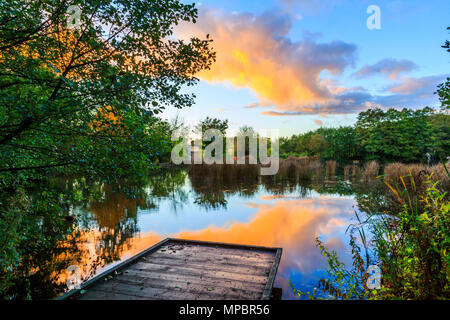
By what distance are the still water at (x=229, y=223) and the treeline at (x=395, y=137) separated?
24976 millimetres

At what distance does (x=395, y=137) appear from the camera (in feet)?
105

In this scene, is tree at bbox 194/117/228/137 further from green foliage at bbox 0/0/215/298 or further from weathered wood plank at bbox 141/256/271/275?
green foliage at bbox 0/0/215/298

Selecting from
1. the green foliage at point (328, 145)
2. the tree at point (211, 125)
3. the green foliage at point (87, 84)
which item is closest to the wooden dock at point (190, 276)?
the green foliage at point (87, 84)

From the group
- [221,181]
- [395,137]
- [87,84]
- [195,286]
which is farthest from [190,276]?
[395,137]

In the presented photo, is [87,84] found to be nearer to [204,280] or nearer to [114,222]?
[204,280]

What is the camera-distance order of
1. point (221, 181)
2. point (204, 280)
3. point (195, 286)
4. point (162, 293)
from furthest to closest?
point (221, 181)
point (204, 280)
point (195, 286)
point (162, 293)

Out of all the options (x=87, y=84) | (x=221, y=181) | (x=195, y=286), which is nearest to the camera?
(x=87, y=84)

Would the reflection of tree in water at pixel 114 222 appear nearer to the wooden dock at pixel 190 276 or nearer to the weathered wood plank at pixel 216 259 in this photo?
the weathered wood plank at pixel 216 259

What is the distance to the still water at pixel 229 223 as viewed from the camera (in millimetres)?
4793

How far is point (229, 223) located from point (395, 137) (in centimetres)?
3375

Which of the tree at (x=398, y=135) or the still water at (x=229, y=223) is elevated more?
the tree at (x=398, y=135)
